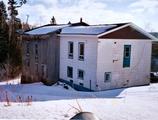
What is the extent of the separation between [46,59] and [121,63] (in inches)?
329

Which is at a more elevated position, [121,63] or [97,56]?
[97,56]

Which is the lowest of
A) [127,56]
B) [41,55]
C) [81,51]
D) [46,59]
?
[46,59]

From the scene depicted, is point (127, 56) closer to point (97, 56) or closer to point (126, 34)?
point (126, 34)

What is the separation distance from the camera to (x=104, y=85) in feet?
78.2

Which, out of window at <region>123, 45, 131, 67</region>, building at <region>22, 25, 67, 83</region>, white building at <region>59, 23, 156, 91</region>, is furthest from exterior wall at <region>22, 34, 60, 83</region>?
window at <region>123, 45, 131, 67</region>

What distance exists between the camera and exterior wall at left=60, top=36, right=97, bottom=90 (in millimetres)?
23502

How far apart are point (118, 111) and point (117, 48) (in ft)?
38.1

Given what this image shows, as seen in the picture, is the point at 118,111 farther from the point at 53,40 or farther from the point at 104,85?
the point at 53,40

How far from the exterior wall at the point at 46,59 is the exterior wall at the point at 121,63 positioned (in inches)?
250

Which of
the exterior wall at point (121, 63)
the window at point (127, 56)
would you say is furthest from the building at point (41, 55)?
the window at point (127, 56)

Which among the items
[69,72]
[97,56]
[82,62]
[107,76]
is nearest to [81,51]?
[82,62]

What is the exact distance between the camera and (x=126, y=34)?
24.7 metres

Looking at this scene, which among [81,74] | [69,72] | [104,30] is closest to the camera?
[104,30]

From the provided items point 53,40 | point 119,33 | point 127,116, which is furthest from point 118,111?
point 53,40
